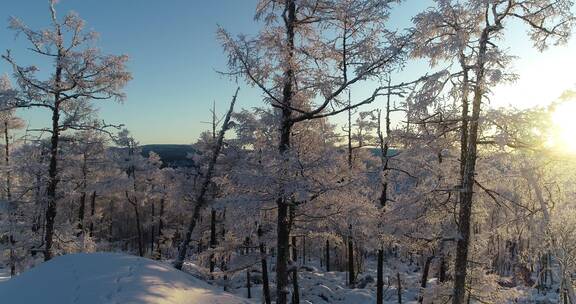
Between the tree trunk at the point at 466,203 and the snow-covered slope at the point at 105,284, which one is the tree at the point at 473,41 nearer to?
the tree trunk at the point at 466,203

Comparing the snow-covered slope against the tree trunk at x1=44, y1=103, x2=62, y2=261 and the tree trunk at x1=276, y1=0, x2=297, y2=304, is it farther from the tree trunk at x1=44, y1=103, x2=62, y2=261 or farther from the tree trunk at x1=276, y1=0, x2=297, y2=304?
the tree trunk at x1=44, y1=103, x2=62, y2=261

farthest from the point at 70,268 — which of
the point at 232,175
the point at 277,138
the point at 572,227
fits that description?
the point at 572,227

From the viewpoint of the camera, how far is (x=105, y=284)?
21.4 feet

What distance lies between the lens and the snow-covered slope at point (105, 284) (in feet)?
20.5

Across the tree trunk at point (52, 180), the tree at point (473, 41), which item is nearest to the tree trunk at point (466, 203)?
the tree at point (473, 41)

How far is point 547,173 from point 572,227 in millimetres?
5256

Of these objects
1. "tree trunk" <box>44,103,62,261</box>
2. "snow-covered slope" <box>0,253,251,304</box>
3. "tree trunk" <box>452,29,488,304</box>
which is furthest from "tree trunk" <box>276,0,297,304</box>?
"tree trunk" <box>44,103,62,261</box>

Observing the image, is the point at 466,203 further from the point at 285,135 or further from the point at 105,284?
the point at 105,284

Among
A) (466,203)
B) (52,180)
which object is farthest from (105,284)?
(52,180)

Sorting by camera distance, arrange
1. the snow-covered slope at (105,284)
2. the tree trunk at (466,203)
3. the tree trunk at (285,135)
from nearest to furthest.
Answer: the snow-covered slope at (105,284) < the tree trunk at (466,203) < the tree trunk at (285,135)

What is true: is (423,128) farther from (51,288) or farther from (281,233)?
(51,288)

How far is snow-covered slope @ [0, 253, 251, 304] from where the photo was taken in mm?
6234

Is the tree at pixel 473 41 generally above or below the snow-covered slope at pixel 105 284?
above

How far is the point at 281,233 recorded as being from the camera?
386 inches
